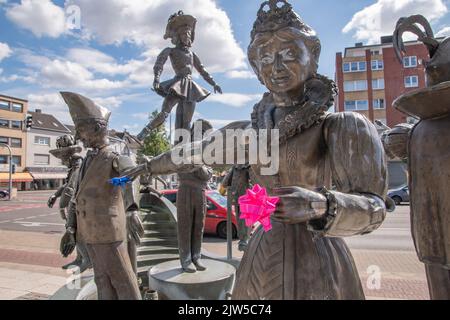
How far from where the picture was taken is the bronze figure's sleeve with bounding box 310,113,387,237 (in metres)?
1.05

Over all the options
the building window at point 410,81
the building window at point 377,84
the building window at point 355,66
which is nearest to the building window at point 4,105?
the building window at point 355,66

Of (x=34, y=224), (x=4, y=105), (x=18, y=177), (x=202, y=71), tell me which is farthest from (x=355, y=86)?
(x=4, y=105)

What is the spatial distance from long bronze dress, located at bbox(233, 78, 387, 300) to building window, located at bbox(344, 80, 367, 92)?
33.8 metres

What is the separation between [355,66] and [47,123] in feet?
130

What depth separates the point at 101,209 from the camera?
112 inches

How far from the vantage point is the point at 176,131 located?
13.1 feet

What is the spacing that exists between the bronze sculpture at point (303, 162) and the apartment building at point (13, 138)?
44.2 m

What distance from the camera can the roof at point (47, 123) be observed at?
42275mm

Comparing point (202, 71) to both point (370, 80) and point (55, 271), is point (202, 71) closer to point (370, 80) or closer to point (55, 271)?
point (55, 271)

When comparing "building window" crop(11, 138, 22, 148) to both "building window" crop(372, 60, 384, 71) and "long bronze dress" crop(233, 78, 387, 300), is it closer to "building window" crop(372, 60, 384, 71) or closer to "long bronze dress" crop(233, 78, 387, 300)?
"building window" crop(372, 60, 384, 71)

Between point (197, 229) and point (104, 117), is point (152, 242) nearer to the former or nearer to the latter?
point (197, 229)

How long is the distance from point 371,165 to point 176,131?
3.01m

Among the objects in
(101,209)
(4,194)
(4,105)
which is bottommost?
(4,194)
